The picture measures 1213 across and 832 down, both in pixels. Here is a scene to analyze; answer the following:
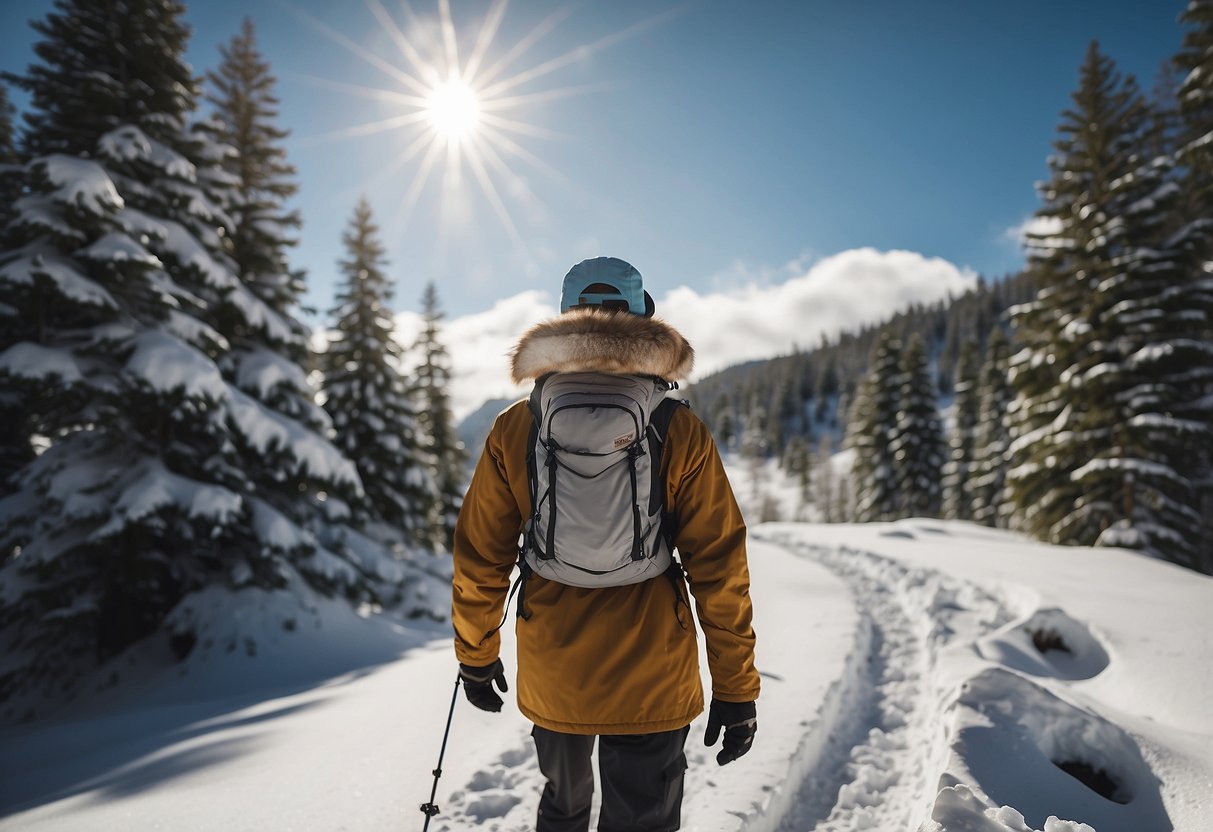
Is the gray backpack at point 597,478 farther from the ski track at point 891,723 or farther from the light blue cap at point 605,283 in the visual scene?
the ski track at point 891,723

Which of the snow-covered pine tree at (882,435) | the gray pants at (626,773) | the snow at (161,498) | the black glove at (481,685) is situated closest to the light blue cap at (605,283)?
the black glove at (481,685)

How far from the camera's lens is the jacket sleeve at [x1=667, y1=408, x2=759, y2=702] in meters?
2.06

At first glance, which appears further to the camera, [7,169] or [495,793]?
[7,169]

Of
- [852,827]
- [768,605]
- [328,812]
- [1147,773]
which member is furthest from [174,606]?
[1147,773]

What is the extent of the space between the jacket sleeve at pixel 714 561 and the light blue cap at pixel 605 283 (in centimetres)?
55

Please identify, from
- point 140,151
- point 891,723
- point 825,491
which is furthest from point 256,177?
point 825,491

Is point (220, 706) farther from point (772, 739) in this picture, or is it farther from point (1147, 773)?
point (1147, 773)

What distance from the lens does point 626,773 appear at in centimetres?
210

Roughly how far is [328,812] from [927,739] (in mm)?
4067

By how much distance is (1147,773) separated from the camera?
315cm

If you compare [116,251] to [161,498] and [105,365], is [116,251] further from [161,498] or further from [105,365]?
[161,498]

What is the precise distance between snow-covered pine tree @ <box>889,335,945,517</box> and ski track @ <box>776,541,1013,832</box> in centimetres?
2386

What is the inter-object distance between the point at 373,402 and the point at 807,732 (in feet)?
46.5

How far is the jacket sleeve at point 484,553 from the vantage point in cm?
216
